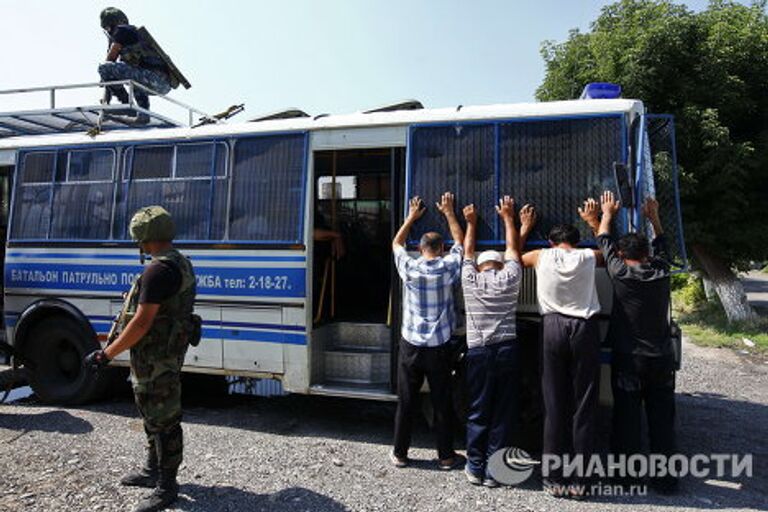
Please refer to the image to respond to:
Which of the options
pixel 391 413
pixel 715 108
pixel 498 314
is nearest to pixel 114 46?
pixel 391 413

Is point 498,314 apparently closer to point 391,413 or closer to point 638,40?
point 391,413

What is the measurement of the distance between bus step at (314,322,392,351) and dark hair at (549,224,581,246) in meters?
1.89

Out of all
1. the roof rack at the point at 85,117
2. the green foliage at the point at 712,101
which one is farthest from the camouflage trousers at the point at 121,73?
the green foliage at the point at 712,101

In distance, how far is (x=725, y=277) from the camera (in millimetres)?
11641

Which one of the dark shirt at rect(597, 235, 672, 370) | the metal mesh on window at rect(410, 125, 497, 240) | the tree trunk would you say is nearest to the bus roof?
the metal mesh on window at rect(410, 125, 497, 240)

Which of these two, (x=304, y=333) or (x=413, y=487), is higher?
(x=304, y=333)

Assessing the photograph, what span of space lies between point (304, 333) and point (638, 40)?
877 centimetres

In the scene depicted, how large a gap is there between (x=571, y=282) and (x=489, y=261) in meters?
0.60

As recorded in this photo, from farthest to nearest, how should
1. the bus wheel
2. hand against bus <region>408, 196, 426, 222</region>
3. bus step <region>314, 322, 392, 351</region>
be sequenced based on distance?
the bus wheel → bus step <region>314, 322, 392, 351</region> → hand against bus <region>408, 196, 426, 222</region>

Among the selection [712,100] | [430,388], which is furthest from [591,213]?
[712,100]

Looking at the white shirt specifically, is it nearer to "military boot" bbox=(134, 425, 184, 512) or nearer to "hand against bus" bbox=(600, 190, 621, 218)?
"hand against bus" bbox=(600, 190, 621, 218)

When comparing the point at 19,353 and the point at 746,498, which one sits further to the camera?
the point at 19,353

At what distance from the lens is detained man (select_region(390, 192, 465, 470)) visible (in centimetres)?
448

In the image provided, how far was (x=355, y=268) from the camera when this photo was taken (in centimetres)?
718
